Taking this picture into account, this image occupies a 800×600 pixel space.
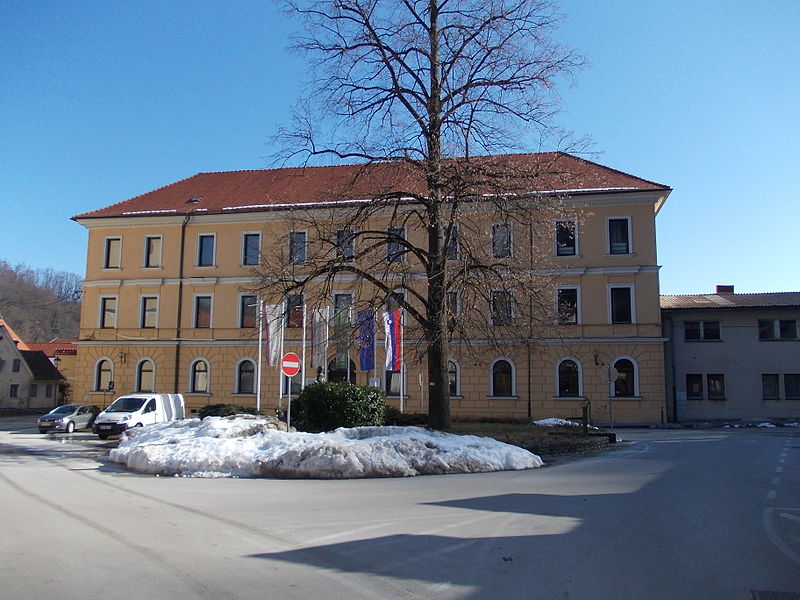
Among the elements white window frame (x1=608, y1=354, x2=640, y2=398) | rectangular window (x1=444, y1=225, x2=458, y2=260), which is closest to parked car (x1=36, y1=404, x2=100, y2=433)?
rectangular window (x1=444, y1=225, x2=458, y2=260)

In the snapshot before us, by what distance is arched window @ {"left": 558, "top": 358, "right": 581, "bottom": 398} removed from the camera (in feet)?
127

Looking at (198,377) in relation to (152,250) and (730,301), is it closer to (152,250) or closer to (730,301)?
(152,250)

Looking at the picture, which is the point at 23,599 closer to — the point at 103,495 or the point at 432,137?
the point at 103,495

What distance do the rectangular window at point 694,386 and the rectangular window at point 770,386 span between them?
345cm

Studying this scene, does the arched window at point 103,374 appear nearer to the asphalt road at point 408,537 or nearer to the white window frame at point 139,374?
the white window frame at point 139,374

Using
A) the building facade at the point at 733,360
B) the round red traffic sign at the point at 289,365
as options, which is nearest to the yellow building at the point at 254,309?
the building facade at the point at 733,360

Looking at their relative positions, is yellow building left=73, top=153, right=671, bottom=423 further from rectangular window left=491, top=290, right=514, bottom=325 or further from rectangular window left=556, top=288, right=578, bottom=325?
rectangular window left=491, top=290, right=514, bottom=325

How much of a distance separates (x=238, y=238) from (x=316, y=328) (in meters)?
15.4

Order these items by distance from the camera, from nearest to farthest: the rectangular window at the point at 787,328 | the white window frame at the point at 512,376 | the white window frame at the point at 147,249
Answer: the white window frame at the point at 512,376 < the rectangular window at the point at 787,328 < the white window frame at the point at 147,249

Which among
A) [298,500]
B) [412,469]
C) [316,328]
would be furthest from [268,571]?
[316,328]

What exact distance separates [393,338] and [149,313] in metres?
24.0

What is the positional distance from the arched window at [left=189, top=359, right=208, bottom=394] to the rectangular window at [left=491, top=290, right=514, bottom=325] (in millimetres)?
27488

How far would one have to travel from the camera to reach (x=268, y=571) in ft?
21.3

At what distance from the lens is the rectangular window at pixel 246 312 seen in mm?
43469
